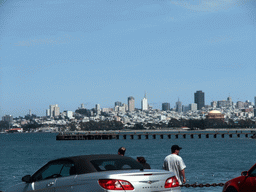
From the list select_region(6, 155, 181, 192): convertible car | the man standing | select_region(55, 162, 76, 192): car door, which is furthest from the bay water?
select_region(55, 162, 76, 192): car door

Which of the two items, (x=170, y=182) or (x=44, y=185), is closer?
(x=170, y=182)

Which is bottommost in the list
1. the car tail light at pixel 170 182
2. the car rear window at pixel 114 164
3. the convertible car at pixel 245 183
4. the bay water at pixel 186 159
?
the bay water at pixel 186 159

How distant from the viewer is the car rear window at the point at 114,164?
336 inches

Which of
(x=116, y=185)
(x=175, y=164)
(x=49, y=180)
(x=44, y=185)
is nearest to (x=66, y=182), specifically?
(x=49, y=180)

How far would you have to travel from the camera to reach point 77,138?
151 metres

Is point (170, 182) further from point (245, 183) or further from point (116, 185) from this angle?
point (245, 183)

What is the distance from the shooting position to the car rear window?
28.0 ft

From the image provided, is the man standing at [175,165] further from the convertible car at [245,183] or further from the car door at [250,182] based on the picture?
the car door at [250,182]

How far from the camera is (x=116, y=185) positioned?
7.83 meters

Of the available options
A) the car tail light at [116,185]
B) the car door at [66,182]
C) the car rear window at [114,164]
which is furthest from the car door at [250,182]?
the car door at [66,182]

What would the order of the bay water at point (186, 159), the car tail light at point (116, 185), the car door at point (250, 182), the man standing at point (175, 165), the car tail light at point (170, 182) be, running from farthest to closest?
the bay water at point (186, 159), the man standing at point (175, 165), the car door at point (250, 182), the car tail light at point (170, 182), the car tail light at point (116, 185)

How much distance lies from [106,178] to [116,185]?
219 millimetres

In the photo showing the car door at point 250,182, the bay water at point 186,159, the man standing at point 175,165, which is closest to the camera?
the car door at point 250,182

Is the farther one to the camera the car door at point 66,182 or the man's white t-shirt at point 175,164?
the man's white t-shirt at point 175,164
